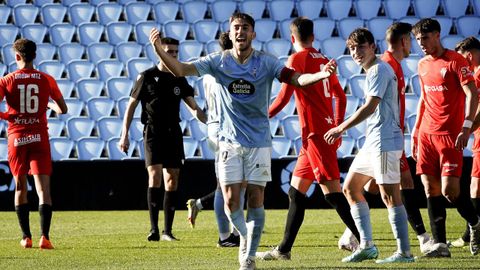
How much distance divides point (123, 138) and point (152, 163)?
537 mm

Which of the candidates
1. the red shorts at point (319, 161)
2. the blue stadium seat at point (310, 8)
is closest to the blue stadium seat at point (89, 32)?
the blue stadium seat at point (310, 8)

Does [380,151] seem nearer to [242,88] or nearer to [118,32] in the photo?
Result: [242,88]

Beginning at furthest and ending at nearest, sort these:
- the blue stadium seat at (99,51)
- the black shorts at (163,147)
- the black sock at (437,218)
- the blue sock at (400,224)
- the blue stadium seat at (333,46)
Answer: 1. the blue stadium seat at (99,51)
2. the blue stadium seat at (333,46)
3. the black shorts at (163,147)
4. the black sock at (437,218)
5. the blue sock at (400,224)

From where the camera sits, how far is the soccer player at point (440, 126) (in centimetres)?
909

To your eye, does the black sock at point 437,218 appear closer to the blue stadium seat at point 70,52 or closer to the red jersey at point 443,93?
the red jersey at point 443,93

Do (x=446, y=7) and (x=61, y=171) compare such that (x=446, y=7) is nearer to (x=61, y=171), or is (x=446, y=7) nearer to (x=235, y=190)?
(x=61, y=171)

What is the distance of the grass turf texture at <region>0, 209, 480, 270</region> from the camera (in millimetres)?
8461

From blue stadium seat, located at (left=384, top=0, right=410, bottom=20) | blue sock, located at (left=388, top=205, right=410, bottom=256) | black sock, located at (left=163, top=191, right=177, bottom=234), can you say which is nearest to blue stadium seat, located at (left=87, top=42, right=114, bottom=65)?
blue stadium seat, located at (left=384, top=0, right=410, bottom=20)

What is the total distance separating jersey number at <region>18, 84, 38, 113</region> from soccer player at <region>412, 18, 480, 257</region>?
388cm

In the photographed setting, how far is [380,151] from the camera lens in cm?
841

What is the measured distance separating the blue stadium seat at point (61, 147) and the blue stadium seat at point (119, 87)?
145cm

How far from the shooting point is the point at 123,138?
36.9ft

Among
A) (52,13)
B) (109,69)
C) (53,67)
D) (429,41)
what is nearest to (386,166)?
(429,41)

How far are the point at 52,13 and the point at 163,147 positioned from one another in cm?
1115
